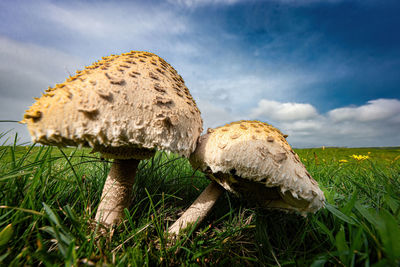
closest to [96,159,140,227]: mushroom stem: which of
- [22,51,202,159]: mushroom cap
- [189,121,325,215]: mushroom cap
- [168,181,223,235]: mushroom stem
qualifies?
[22,51,202,159]: mushroom cap

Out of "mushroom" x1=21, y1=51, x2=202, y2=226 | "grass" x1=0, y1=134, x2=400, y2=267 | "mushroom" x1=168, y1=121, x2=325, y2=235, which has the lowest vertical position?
"grass" x1=0, y1=134, x2=400, y2=267

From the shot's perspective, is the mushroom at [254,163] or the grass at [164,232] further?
the mushroom at [254,163]

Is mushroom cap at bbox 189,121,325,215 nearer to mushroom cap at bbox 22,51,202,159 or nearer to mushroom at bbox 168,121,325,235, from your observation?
mushroom at bbox 168,121,325,235

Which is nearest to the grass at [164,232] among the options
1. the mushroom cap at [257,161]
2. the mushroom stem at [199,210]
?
the mushroom stem at [199,210]

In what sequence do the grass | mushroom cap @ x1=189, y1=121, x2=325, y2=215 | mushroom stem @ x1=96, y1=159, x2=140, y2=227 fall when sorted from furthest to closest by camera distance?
mushroom stem @ x1=96, y1=159, x2=140, y2=227, mushroom cap @ x1=189, y1=121, x2=325, y2=215, the grass

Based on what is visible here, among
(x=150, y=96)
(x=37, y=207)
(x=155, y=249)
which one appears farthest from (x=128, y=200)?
(x=150, y=96)

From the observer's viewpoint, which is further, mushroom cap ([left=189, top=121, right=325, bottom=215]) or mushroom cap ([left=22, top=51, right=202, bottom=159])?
mushroom cap ([left=189, top=121, right=325, bottom=215])

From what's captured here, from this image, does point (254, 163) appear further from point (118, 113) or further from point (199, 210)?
point (118, 113)

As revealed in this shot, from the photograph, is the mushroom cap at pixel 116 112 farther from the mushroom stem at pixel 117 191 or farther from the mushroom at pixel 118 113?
the mushroom stem at pixel 117 191
